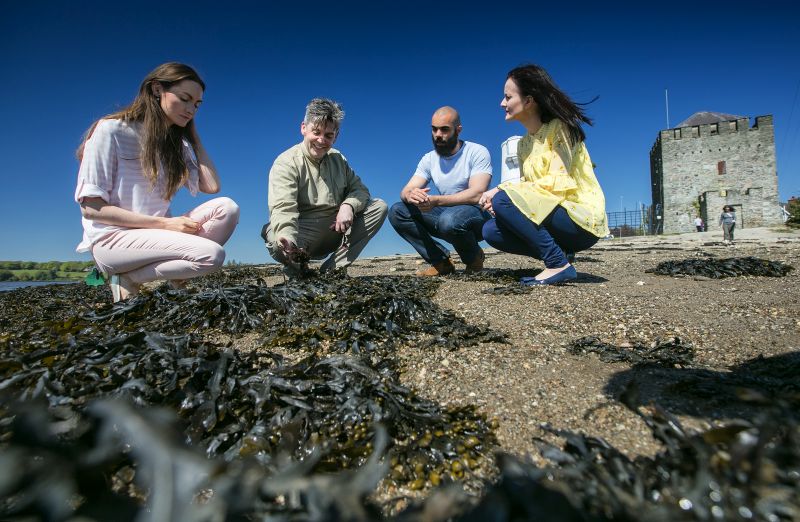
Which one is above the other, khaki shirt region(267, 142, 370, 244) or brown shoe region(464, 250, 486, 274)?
khaki shirt region(267, 142, 370, 244)

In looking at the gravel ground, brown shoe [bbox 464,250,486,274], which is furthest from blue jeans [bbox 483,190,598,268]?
brown shoe [bbox 464,250,486,274]

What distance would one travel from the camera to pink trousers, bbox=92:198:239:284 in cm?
298

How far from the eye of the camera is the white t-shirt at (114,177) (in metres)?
2.83

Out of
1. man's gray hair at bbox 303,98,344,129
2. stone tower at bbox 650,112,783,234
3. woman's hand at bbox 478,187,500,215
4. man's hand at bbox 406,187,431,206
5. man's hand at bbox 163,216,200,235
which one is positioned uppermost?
stone tower at bbox 650,112,783,234

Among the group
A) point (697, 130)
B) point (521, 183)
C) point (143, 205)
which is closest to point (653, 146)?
point (697, 130)

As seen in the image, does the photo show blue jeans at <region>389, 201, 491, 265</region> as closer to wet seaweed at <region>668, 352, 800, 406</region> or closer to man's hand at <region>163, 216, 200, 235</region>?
man's hand at <region>163, 216, 200, 235</region>

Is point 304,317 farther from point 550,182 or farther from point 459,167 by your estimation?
point 459,167

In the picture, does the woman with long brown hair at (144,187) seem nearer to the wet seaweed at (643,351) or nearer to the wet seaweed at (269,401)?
the wet seaweed at (269,401)

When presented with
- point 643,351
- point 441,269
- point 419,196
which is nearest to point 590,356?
point 643,351

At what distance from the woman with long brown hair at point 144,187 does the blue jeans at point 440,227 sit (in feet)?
7.17

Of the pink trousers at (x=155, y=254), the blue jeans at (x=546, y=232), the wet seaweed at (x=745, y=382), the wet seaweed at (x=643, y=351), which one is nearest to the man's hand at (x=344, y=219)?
the pink trousers at (x=155, y=254)

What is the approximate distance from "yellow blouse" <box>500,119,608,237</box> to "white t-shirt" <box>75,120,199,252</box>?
2824 millimetres

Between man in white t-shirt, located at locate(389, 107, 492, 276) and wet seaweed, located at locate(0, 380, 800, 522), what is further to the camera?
man in white t-shirt, located at locate(389, 107, 492, 276)

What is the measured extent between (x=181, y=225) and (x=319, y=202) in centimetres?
149
